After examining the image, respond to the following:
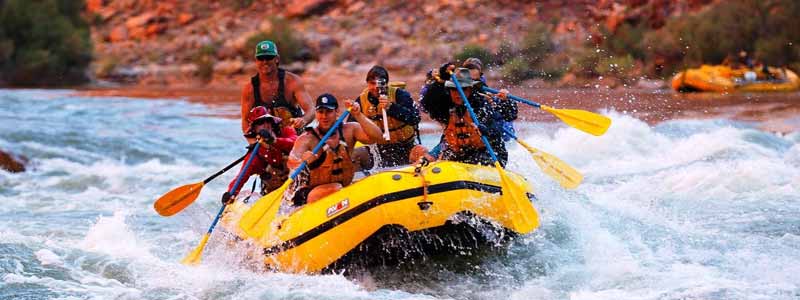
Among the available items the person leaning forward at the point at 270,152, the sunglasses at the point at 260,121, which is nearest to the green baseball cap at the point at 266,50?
the person leaning forward at the point at 270,152

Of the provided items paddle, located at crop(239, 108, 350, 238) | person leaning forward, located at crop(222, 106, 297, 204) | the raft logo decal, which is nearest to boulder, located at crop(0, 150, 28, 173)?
person leaning forward, located at crop(222, 106, 297, 204)

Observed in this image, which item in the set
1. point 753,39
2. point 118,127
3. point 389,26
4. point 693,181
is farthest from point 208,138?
point 389,26

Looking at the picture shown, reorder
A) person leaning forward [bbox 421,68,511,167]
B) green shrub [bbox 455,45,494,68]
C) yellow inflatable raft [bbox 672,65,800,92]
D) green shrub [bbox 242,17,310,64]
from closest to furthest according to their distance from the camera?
person leaning forward [bbox 421,68,511,167], yellow inflatable raft [bbox 672,65,800,92], green shrub [bbox 455,45,494,68], green shrub [bbox 242,17,310,64]

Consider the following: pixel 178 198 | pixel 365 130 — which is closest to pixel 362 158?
pixel 365 130

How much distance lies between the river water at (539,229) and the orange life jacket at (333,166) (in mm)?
660

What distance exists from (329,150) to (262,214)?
64cm

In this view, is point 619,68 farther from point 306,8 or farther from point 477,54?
point 306,8

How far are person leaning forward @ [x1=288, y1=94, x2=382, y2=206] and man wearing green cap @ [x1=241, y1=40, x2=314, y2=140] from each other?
1309 millimetres

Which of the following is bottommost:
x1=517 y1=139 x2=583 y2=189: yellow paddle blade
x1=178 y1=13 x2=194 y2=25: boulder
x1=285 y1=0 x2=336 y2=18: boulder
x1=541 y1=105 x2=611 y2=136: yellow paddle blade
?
x1=517 y1=139 x2=583 y2=189: yellow paddle blade

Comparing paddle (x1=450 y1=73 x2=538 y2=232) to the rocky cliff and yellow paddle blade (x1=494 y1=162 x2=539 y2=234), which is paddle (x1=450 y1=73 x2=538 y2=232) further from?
the rocky cliff

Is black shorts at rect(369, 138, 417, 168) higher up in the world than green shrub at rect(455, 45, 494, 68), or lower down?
lower down

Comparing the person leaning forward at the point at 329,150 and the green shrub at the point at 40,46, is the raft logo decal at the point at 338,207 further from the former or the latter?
the green shrub at the point at 40,46

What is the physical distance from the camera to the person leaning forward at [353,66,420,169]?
8336 mm

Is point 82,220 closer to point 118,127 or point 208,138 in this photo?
point 208,138
